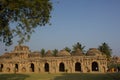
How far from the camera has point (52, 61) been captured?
5597cm

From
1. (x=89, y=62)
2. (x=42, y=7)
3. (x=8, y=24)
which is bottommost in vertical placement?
(x=89, y=62)

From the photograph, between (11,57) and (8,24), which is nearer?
(8,24)

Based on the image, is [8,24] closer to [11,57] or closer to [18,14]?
[18,14]

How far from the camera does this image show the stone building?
174ft

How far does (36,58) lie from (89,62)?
13.2 metres

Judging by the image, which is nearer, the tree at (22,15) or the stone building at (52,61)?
the tree at (22,15)

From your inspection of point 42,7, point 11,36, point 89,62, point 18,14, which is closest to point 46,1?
point 42,7

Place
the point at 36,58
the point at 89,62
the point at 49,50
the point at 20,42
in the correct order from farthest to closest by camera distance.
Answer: the point at 49,50, the point at 36,58, the point at 89,62, the point at 20,42

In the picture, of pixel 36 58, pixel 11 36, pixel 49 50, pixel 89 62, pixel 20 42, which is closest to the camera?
pixel 20 42

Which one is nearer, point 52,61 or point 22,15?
point 22,15

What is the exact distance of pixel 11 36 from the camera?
23.3 metres

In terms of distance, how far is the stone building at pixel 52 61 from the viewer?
53.1 metres

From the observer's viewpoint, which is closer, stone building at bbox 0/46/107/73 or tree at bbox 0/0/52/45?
tree at bbox 0/0/52/45

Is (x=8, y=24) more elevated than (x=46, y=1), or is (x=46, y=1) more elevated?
(x=46, y=1)
